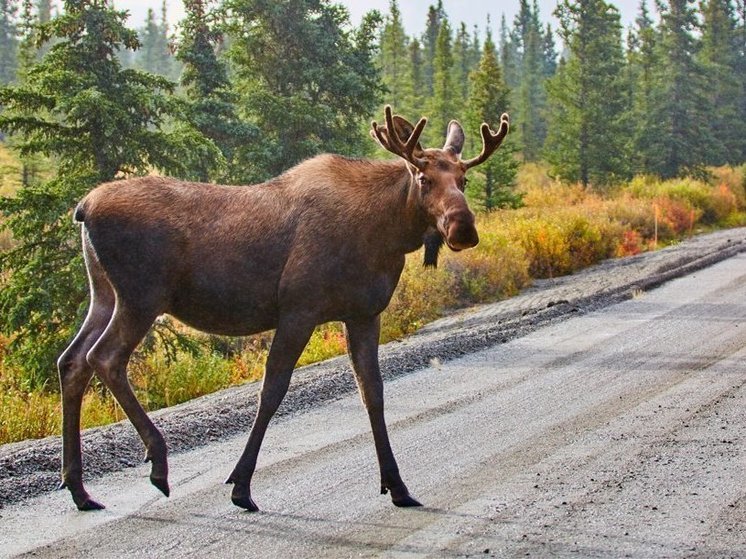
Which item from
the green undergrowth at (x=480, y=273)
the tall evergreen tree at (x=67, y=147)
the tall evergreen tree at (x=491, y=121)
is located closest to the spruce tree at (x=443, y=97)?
the green undergrowth at (x=480, y=273)

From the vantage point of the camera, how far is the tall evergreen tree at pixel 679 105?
39.9 meters

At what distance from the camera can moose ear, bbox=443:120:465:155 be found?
5773mm

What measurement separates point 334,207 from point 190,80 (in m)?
14.6

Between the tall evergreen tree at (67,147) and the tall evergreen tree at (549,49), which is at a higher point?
the tall evergreen tree at (549,49)

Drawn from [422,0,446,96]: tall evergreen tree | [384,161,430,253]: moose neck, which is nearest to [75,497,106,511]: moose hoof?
[384,161,430,253]: moose neck

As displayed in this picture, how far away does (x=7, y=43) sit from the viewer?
7762 cm

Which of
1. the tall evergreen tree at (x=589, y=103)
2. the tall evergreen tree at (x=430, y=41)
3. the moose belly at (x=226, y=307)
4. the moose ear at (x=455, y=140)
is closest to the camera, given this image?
the moose belly at (x=226, y=307)

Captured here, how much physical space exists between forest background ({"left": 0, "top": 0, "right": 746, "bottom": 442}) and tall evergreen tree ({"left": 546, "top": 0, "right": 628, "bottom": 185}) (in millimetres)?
76

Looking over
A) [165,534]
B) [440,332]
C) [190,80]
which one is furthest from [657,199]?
[165,534]

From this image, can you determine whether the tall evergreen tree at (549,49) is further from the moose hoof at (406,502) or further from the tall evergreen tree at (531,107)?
the moose hoof at (406,502)

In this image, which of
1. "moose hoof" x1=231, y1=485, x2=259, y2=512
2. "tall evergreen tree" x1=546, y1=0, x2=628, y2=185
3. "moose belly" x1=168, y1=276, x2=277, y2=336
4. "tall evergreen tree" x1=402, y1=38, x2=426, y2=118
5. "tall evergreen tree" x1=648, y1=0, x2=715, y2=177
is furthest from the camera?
"tall evergreen tree" x1=402, y1=38, x2=426, y2=118

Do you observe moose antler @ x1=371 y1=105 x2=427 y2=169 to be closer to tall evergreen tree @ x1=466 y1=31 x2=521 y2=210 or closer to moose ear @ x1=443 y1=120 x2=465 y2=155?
moose ear @ x1=443 y1=120 x2=465 y2=155

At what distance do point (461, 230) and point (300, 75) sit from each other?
1775 centimetres

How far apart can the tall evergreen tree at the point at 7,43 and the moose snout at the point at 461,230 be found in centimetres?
6961
